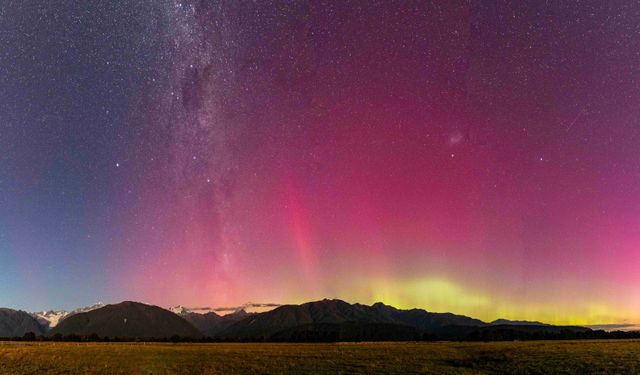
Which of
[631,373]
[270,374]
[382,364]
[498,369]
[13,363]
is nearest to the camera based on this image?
[631,373]

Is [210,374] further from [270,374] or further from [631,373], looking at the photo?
[631,373]

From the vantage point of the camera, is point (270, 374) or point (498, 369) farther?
point (498, 369)

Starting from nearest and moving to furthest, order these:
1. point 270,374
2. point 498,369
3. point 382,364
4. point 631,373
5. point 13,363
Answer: point 631,373
point 270,374
point 498,369
point 382,364
point 13,363

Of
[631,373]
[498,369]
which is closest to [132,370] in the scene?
[498,369]

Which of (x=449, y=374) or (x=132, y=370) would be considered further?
(x=132, y=370)

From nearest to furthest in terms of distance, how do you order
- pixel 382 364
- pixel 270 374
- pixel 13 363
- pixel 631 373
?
1. pixel 631 373
2. pixel 270 374
3. pixel 382 364
4. pixel 13 363

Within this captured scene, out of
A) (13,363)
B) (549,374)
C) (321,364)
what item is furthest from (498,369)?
(13,363)

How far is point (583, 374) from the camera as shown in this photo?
34.6 metres

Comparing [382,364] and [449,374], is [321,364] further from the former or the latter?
[449,374]

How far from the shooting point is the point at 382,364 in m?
42.0

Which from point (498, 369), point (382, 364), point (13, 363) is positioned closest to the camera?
point (498, 369)

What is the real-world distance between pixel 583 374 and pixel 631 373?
117 inches

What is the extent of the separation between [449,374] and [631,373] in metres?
12.3

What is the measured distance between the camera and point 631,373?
33.4 m
